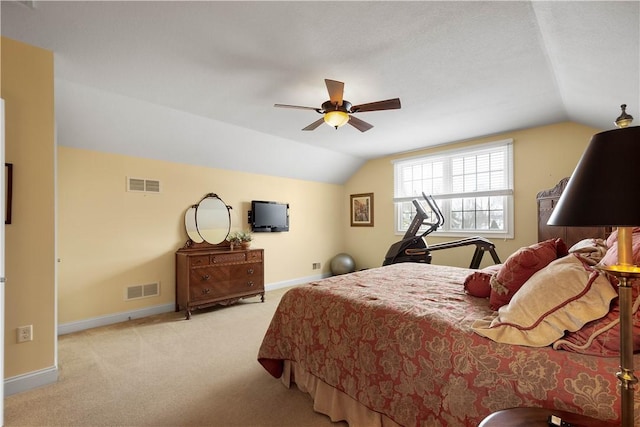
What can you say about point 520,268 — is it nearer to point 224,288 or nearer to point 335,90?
point 335,90

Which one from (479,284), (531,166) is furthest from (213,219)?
(531,166)


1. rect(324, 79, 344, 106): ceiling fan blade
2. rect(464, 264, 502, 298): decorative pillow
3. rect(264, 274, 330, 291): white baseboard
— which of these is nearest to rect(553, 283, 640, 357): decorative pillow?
rect(464, 264, 502, 298): decorative pillow

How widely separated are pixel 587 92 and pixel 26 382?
17.0 ft

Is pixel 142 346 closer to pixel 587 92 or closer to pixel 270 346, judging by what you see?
pixel 270 346

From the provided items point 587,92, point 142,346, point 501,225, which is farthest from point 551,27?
point 142,346

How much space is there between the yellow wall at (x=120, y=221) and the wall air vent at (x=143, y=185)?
0.05 m

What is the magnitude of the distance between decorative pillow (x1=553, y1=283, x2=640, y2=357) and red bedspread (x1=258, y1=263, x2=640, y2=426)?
0.03 metres

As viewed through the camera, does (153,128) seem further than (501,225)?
No

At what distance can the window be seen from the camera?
4.43m

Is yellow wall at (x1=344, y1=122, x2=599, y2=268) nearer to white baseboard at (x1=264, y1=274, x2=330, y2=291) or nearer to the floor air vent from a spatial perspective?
white baseboard at (x1=264, y1=274, x2=330, y2=291)

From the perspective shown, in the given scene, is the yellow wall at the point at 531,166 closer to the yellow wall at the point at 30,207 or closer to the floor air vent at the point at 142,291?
the floor air vent at the point at 142,291

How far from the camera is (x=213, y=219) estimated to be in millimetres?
4516

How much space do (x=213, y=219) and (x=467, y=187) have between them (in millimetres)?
A: 4131

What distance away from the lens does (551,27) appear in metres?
1.89
